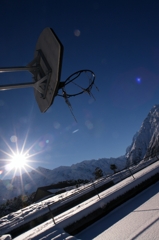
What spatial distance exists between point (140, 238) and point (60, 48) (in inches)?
221

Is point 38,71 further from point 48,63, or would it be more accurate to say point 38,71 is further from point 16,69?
point 16,69

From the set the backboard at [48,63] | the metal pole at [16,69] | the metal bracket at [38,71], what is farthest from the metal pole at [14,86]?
the metal pole at [16,69]

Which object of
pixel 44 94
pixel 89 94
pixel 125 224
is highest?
pixel 44 94

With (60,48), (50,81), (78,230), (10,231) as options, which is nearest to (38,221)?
(10,231)

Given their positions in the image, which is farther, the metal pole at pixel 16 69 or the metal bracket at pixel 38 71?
the metal bracket at pixel 38 71

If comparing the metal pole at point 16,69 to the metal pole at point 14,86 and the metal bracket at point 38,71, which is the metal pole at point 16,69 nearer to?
the metal bracket at point 38,71

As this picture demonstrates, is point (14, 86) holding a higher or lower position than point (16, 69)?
lower

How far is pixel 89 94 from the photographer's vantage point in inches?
235

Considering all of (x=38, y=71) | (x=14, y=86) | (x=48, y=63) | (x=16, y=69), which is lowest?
(x=14, y=86)

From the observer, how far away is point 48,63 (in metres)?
5.46

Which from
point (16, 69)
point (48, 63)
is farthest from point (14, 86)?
point (48, 63)

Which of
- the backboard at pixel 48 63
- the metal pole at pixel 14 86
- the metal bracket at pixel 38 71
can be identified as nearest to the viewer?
the metal pole at pixel 14 86

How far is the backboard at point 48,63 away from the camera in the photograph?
474cm

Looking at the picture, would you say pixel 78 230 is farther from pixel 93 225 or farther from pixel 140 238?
pixel 140 238
